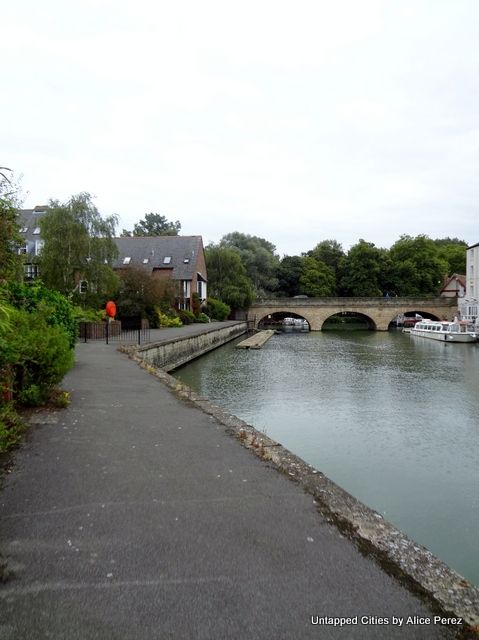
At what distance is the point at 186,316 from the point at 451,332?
74.4 feet

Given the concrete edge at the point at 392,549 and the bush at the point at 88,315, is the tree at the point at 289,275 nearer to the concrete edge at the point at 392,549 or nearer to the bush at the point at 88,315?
the bush at the point at 88,315

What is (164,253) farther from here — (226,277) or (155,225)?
(155,225)

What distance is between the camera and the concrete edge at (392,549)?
9.09 feet

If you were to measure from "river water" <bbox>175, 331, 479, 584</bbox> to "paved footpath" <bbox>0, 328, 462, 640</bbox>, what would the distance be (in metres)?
2.67

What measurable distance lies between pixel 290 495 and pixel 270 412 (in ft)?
27.6

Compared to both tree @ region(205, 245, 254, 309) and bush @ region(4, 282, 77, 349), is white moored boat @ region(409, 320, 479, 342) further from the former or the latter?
bush @ region(4, 282, 77, 349)

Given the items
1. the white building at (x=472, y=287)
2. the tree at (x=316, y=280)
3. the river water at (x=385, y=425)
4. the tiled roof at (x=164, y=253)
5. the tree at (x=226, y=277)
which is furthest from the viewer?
the tree at (x=316, y=280)

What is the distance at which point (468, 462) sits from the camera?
873cm

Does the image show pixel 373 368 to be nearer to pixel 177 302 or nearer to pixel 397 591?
pixel 397 591

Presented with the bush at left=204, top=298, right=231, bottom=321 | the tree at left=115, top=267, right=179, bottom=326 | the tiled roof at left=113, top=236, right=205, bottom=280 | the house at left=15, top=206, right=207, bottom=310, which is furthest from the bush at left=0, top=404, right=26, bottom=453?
the bush at left=204, top=298, right=231, bottom=321

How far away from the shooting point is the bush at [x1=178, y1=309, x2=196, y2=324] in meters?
40.0

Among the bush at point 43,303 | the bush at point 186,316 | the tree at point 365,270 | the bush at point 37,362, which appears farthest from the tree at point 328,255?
the bush at point 37,362

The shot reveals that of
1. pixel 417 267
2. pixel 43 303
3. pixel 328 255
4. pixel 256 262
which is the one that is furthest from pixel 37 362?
pixel 328 255

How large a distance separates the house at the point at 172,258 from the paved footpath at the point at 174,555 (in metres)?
39.3
